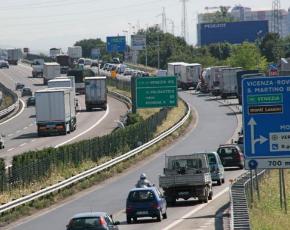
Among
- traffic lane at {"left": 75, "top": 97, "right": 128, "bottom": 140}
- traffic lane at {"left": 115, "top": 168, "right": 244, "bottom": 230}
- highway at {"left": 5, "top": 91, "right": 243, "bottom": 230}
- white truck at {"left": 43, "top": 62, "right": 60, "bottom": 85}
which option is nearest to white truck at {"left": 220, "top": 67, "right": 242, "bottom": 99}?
traffic lane at {"left": 75, "top": 97, "right": 128, "bottom": 140}

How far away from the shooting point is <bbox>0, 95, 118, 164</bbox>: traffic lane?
232 feet

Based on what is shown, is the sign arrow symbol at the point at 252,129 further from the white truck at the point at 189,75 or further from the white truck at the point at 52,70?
the white truck at the point at 52,70

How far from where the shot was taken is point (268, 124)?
92.3 feet

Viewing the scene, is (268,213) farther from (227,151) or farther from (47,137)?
(47,137)

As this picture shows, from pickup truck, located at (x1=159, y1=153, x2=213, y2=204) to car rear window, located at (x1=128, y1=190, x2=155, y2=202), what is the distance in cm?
494

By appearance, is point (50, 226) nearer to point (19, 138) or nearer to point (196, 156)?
point (196, 156)

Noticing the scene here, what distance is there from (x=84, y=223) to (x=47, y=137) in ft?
177

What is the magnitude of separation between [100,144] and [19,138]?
22923 mm

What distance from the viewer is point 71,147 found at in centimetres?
5391

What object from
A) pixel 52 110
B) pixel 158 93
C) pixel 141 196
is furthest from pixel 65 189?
pixel 52 110

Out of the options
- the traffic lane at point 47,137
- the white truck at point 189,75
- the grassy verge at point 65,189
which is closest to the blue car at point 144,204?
the grassy verge at point 65,189

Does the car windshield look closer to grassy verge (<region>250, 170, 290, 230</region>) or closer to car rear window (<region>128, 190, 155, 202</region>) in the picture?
grassy verge (<region>250, 170, 290, 230</region>)

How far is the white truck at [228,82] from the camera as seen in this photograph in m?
108

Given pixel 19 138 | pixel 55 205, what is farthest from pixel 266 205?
pixel 19 138
